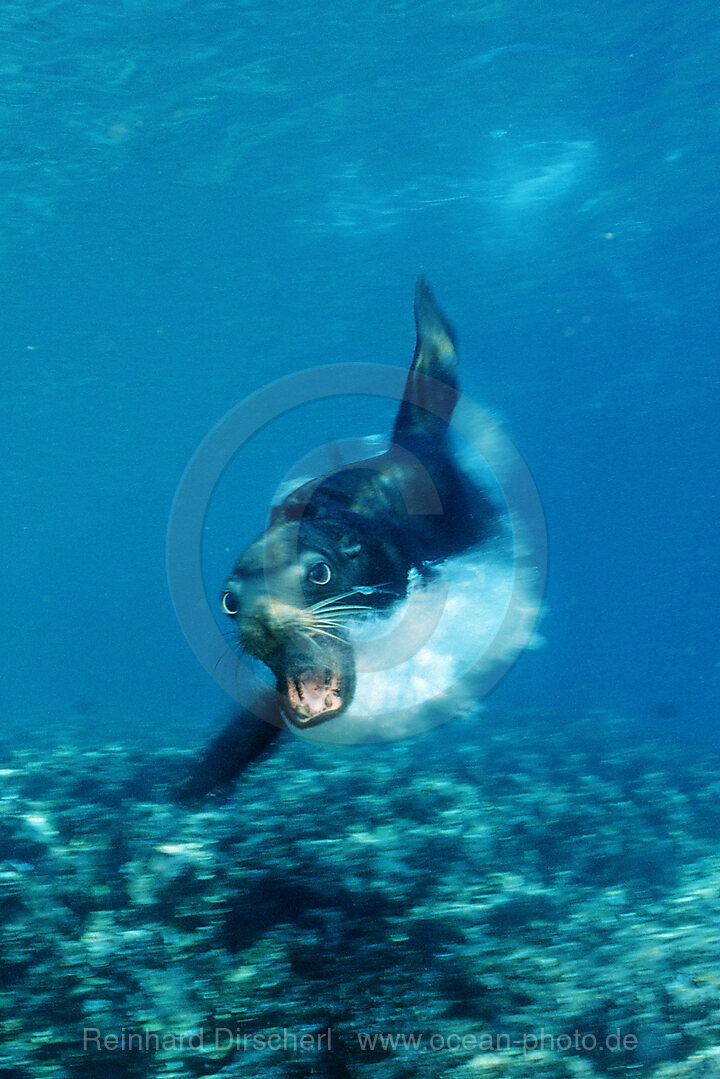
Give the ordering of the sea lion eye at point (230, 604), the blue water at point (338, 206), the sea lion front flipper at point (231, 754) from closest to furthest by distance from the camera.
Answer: the sea lion eye at point (230, 604)
the sea lion front flipper at point (231, 754)
the blue water at point (338, 206)

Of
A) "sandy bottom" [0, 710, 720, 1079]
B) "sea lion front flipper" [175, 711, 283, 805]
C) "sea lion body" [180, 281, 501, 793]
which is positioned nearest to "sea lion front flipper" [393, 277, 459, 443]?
"sea lion body" [180, 281, 501, 793]

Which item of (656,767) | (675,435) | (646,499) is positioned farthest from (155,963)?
(646,499)

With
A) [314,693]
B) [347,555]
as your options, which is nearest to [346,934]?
[314,693]

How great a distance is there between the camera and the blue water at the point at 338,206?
1385 cm

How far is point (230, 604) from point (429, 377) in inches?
94.1

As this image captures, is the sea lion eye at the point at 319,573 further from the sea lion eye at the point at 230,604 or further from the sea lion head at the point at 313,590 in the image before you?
the sea lion eye at the point at 230,604

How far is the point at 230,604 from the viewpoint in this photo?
273 cm

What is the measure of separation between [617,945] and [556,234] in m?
23.3

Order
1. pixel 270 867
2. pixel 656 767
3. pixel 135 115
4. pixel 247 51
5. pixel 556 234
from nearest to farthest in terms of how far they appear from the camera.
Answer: pixel 270 867 < pixel 656 767 < pixel 247 51 < pixel 135 115 < pixel 556 234

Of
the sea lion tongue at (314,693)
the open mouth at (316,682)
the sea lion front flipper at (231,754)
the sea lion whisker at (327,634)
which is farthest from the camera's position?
the sea lion front flipper at (231,754)

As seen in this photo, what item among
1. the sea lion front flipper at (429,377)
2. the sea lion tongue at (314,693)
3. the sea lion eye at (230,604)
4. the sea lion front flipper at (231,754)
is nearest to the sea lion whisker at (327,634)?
the sea lion tongue at (314,693)

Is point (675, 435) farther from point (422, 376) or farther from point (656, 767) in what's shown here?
point (422, 376)

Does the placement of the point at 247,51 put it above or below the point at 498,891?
above

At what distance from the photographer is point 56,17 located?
12.4 m
